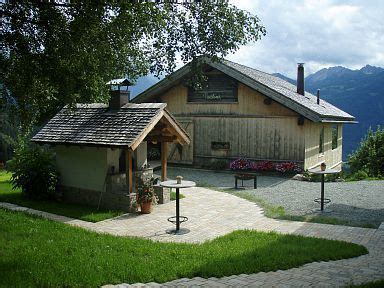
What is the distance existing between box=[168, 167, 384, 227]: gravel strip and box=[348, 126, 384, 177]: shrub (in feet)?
13.2

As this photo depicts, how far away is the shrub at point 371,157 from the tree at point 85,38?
1236cm

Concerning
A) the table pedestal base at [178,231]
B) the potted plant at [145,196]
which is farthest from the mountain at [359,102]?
the table pedestal base at [178,231]

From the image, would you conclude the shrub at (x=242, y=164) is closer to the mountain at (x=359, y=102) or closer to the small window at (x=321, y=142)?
the small window at (x=321, y=142)

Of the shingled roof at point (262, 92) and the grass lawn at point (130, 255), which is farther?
the shingled roof at point (262, 92)

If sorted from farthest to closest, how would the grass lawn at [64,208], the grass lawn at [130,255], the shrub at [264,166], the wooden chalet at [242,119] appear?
1. the shrub at [264,166]
2. the wooden chalet at [242,119]
3. the grass lawn at [64,208]
4. the grass lawn at [130,255]

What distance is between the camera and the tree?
28.9ft

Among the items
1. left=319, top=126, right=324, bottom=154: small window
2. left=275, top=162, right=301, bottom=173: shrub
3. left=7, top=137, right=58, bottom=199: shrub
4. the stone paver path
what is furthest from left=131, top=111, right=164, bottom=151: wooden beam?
left=319, top=126, right=324, bottom=154: small window

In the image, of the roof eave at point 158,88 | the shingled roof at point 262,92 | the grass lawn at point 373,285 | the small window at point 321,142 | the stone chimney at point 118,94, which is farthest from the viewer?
the small window at point 321,142

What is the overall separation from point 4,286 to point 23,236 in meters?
3.09

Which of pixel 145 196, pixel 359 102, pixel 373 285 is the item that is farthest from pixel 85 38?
pixel 359 102

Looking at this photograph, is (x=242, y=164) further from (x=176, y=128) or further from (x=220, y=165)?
(x=176, y=128)

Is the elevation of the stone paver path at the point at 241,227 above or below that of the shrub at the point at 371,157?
below

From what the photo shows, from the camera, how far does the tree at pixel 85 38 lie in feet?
28.9

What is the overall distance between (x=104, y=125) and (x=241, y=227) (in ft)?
17.3
